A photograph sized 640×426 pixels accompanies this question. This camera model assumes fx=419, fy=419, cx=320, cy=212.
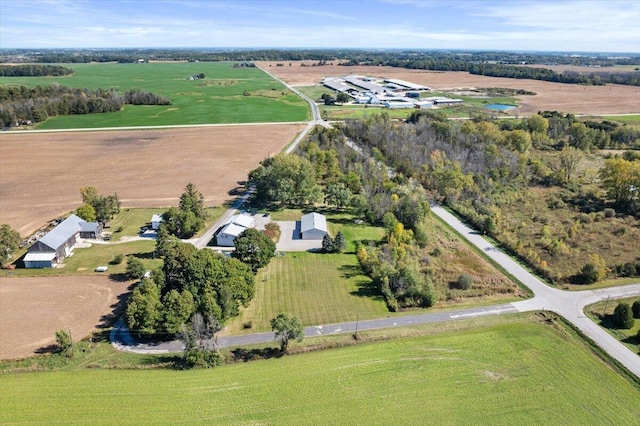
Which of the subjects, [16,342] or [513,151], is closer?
[16,342]

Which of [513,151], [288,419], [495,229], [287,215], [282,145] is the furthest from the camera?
[282,145]

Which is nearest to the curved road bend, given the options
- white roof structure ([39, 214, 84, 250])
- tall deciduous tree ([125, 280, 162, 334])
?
tall deciduous tree ([125, 280, 162, 334])

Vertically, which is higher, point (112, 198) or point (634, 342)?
point (112, 198)

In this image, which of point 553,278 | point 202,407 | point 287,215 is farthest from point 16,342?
point 553,278

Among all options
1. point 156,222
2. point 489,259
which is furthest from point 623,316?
point 156,222

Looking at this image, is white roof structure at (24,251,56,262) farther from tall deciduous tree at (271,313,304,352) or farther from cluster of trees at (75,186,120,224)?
tall deciduous tree at (271,313,304,352)

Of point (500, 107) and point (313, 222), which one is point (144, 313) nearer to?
point (313, 222)

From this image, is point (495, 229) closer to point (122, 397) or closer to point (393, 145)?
point (393, 145)
